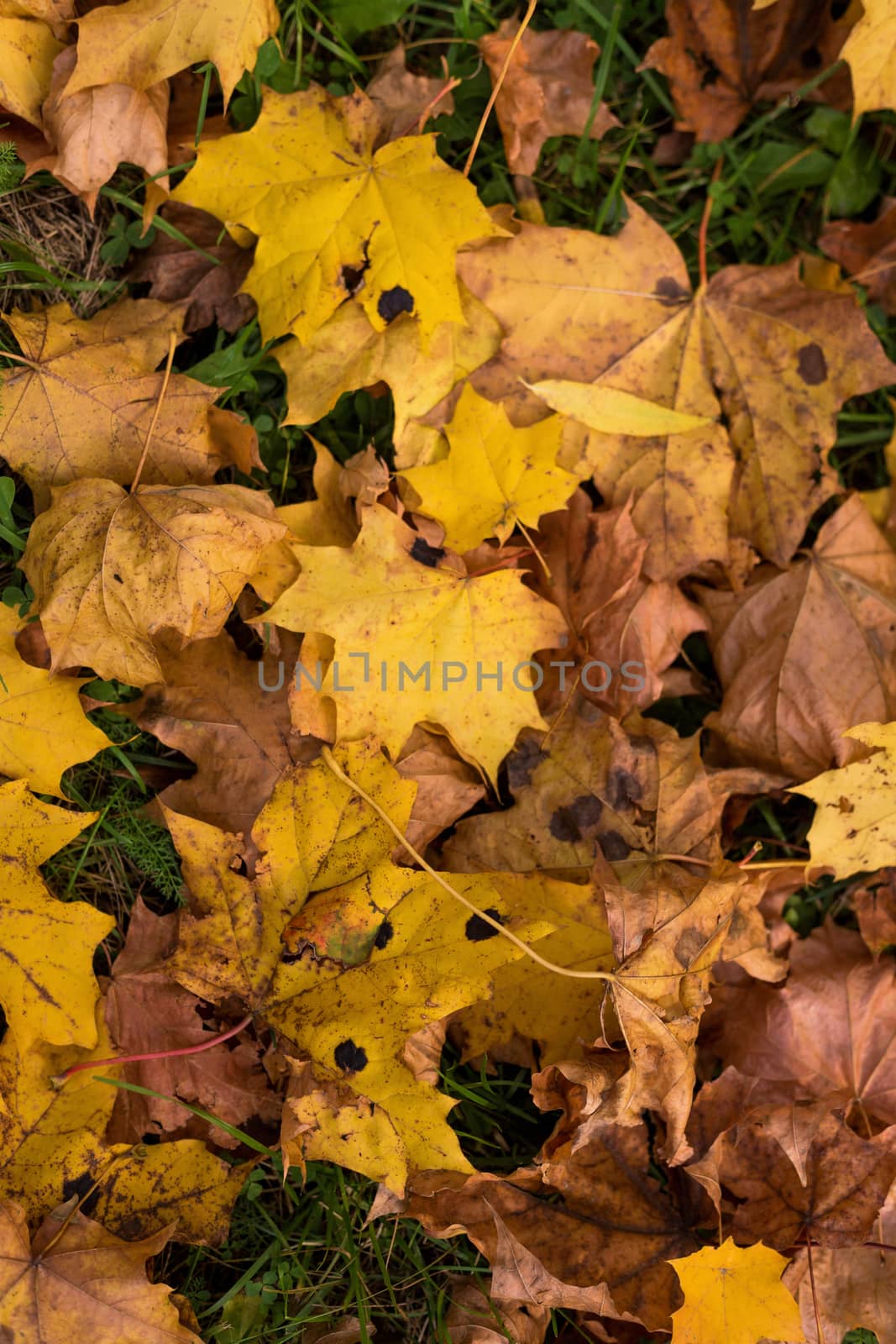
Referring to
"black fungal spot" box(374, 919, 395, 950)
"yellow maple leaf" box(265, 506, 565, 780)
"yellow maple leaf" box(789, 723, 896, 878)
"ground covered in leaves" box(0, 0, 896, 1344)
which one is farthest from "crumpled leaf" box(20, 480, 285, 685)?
"yellow maple leaf" box(789, 723, 896, 878)

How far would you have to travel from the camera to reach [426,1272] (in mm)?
1854

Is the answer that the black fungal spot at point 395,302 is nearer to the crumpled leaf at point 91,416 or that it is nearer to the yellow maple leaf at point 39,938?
the crumpled leaf at point 91,416

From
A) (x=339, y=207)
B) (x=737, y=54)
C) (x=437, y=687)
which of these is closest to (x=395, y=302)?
(x=339, y=207)

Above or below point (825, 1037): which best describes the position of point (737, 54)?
above

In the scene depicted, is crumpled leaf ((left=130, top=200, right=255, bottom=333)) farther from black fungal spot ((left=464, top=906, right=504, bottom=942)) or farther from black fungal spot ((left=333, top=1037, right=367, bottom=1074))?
black fungal spot ((left=333, top=1037, right=367, bottom=1074))

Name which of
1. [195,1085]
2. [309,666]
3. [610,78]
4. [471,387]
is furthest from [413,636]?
[610,78]

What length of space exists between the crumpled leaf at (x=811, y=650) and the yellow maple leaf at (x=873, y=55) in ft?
2.36

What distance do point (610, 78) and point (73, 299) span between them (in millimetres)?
1173

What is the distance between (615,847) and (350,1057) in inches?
23.2

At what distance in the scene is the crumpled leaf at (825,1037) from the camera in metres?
1.94

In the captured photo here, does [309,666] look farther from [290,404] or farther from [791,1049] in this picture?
[791,1049]

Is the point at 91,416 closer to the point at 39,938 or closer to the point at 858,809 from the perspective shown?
the point at 39,938

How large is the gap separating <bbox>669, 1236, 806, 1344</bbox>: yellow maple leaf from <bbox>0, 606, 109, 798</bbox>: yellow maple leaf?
1.30 metres

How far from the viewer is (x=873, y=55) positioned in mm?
1793
